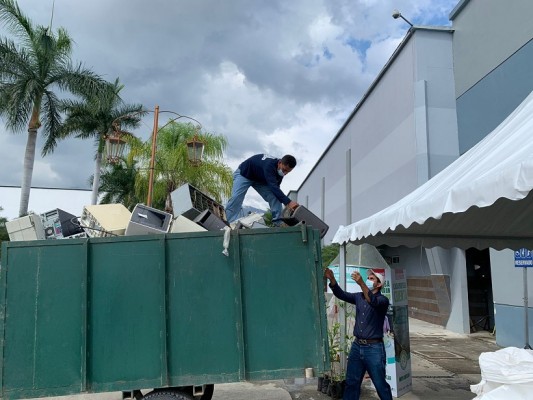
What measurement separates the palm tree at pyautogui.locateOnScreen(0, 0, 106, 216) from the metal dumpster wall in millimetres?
15843

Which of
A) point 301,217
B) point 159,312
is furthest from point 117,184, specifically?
point 159,312

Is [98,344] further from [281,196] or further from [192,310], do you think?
[281,196]

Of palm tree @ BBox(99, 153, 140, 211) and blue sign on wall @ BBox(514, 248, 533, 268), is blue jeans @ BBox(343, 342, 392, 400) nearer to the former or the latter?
blue sign on wall @ BBox(514, 248, 533, 268)

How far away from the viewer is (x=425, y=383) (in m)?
7.79

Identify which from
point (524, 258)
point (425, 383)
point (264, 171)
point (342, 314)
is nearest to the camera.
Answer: point (264, 171)

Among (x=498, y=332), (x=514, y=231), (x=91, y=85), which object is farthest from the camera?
(x=91, y=85)

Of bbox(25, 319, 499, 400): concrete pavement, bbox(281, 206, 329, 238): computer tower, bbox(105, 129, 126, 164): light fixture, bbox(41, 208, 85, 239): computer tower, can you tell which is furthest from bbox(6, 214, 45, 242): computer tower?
bbox(105, 129, 126, 164): light fixture

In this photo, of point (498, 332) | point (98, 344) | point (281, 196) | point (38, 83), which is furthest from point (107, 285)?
point (38, 83)

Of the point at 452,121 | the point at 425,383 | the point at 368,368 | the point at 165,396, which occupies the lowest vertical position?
the point at 425,383

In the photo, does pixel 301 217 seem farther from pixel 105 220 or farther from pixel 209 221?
pixel 105 220

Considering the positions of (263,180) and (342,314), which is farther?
(342,314)

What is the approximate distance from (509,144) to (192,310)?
3.35 m

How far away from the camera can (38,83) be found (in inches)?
760

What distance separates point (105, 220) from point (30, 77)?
17.4 meters
